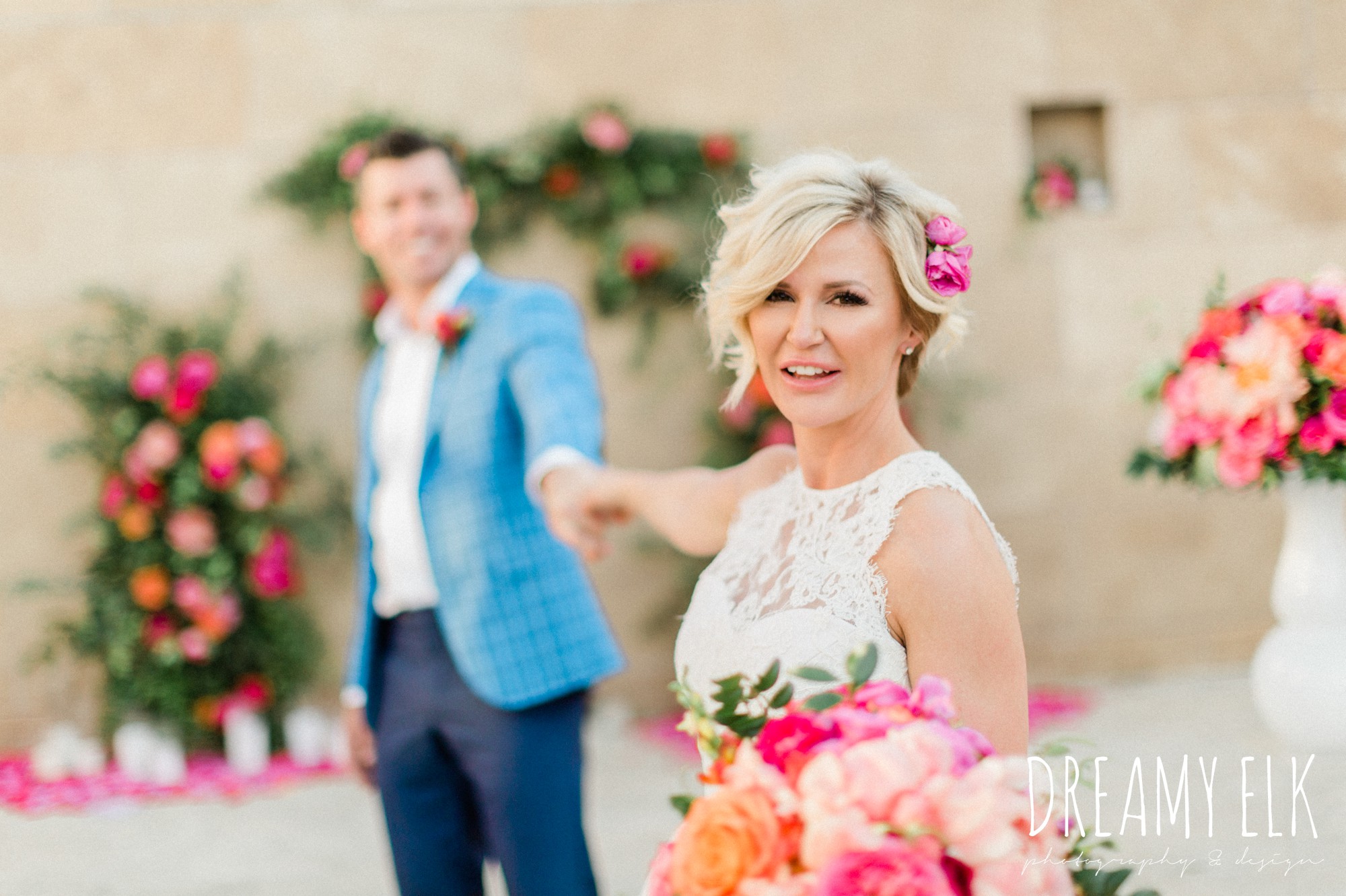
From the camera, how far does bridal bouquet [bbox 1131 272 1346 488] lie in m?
2.62

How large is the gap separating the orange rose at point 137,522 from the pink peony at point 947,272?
4407 mm

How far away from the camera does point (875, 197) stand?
1.71 m

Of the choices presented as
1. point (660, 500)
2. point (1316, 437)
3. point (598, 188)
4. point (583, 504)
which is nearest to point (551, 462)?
point (583, 504)

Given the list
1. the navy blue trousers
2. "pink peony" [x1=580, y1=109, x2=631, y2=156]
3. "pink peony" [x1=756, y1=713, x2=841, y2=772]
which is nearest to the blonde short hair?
"pink peony" [x1=756, y1=713, x2=841, y2=772]

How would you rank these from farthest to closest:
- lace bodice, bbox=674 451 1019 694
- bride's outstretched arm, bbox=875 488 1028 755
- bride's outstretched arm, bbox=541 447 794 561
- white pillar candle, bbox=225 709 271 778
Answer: white pillar candle, bbox=225 709 271 778 → bride's outstretched arm, bbox=541 447 794 561 → lace bodice, bbox=674 451 1019 694 → bride's outstretched arm, bbox=875 488 1028 755

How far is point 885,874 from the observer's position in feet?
2.92

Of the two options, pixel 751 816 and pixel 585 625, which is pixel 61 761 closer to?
pixel 585 625

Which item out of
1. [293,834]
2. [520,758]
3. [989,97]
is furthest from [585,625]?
[989,97]

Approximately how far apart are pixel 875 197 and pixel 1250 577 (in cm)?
517

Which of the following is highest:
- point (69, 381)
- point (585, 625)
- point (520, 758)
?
point (69, 381)

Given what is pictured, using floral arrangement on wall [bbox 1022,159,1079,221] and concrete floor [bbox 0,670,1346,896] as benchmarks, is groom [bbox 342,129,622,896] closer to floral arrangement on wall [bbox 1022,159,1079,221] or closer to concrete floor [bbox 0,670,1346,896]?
concrete floor [bbox 0,670,1346,896]

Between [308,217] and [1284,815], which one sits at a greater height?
[308,217]

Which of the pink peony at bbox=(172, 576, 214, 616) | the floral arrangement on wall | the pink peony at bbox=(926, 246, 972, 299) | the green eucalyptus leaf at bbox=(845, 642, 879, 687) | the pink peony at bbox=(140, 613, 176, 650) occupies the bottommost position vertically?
the pink peony at bbox=(140, 613, 176, 650)

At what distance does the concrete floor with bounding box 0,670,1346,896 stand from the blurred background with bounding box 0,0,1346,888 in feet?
1.66
